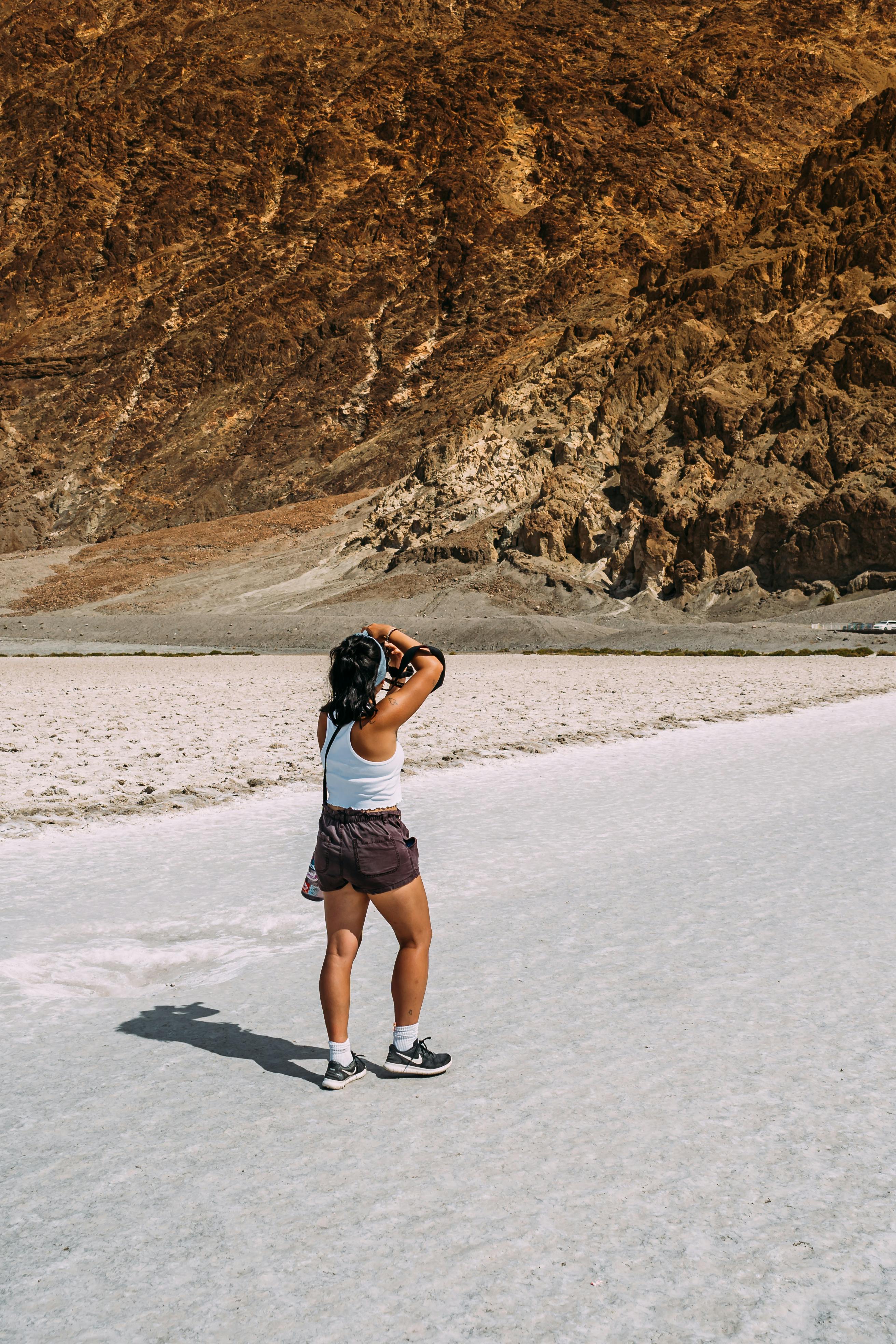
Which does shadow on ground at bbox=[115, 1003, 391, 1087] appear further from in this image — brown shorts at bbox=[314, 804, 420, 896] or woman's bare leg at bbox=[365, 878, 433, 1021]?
brown shorts at bbox=[314, 804, 420, 896]

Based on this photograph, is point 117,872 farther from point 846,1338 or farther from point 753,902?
point 846,1338

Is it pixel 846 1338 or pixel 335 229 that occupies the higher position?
pixel 335 229

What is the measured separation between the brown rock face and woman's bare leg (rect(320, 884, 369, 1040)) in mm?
51862

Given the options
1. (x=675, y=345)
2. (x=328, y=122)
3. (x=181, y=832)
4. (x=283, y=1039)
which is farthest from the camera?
(x=328, y=122)

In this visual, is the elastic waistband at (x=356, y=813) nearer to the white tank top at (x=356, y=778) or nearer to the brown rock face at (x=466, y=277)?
the white tank top at (x=356, y=778)

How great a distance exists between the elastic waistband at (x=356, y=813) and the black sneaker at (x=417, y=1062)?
0.73 metres

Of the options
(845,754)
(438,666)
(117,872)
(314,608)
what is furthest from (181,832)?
(314,608)

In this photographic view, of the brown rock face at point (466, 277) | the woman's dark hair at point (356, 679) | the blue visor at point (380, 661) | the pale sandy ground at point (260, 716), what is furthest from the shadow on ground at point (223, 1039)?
the brown rock face at point (466, 277)

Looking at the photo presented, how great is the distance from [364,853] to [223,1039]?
3.31 feet

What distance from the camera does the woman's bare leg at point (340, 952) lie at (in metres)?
3.66

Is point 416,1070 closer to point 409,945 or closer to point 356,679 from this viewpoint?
point 409,945

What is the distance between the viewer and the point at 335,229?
335ft

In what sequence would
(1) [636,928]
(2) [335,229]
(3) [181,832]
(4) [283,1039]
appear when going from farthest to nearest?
(2) [335,229], (3) [181,832], (1) [636,928], (4) [283,1039]

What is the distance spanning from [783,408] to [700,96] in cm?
7047
